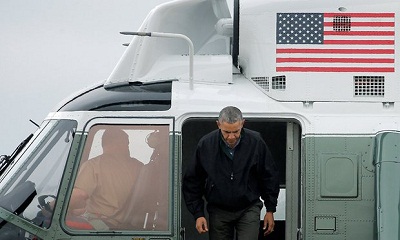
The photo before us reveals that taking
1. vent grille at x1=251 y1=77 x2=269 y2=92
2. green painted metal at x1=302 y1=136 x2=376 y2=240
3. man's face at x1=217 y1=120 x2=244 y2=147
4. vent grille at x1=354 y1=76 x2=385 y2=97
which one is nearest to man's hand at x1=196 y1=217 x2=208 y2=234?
man's face at x1=217 y1=120 x2=244 y2=147

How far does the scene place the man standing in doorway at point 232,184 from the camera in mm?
7422

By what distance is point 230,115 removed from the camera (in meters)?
7.19

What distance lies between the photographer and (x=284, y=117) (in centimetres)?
777

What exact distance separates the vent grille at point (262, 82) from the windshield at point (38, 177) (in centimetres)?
164

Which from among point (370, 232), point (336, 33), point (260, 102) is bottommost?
point (370, 232)

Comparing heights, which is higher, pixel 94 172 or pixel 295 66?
pixel 295 66

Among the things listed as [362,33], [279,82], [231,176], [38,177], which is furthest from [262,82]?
[38,177]

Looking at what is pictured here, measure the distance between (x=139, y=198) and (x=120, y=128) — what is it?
0.61m

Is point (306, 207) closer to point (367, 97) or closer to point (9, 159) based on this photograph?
point (367, 97)

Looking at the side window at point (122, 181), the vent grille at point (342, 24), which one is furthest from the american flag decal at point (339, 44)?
the side window at point (122, 181)

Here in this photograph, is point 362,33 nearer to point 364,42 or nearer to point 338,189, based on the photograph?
point 364,42

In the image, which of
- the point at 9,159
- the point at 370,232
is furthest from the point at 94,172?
the point at 370,232

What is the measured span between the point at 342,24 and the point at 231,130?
1.54 meters

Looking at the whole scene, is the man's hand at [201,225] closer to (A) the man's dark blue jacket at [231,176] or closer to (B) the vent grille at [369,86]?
(A) the man's dark blue jacket at [231,176]
